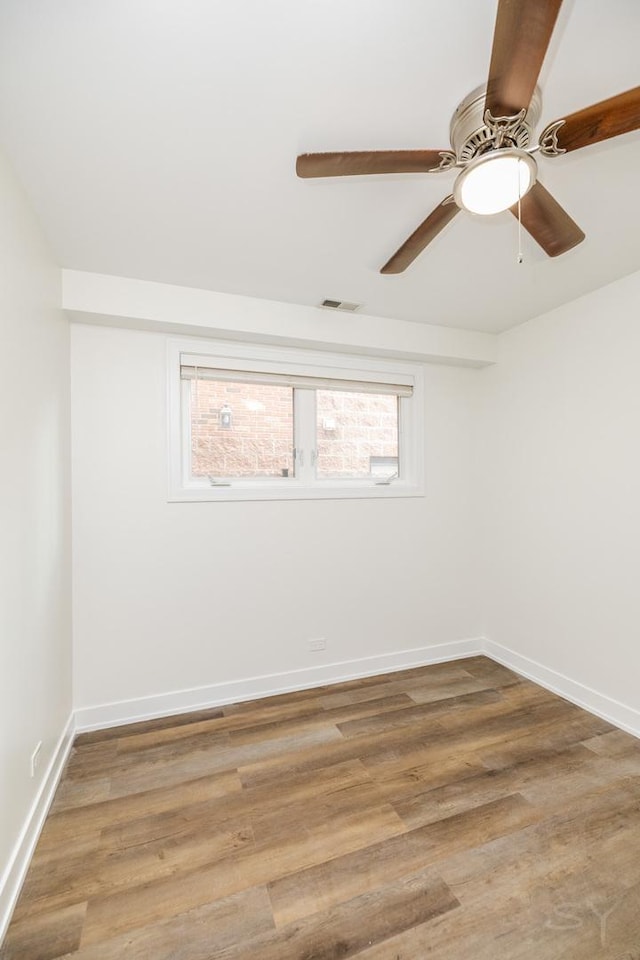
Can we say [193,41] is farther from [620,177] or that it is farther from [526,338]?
[526,338]

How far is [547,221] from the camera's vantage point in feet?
4.60

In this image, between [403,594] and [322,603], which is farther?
[403,594]

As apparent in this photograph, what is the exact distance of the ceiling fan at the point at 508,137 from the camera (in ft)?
2.79

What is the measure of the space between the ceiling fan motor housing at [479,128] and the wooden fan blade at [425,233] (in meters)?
0.13

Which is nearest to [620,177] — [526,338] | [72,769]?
[526,338]

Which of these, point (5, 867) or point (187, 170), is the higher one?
point (187, 170)

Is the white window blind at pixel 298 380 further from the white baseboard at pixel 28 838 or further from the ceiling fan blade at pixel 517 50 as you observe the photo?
the white baseboard at pixel 28 838

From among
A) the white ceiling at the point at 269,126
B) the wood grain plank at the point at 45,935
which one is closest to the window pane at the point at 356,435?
the white ceiling at the point at 269,126

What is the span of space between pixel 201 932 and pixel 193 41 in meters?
2.51

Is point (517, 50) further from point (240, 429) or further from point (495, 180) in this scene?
point (240, 429)

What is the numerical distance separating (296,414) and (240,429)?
402 mm

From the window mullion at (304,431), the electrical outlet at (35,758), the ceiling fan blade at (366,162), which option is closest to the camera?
the ceiling fan blade at (366,162)

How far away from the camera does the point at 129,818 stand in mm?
1729

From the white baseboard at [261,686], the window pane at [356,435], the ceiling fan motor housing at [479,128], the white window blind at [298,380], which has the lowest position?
the white baseboard at [261,686]
